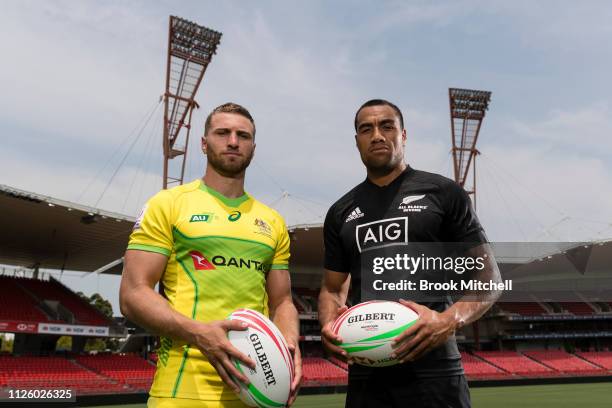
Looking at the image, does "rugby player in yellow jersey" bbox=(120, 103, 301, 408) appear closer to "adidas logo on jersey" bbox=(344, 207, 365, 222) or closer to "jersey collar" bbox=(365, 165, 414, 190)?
"adidas logo on jersey" bbox=(344, 207, 365, 222)

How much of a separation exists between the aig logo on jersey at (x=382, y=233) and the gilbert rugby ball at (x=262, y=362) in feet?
2.95

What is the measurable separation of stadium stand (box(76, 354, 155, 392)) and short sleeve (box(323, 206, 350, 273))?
23.5 metres

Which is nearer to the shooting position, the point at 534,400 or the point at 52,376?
the point at 52,376

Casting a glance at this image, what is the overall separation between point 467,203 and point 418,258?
50 cm

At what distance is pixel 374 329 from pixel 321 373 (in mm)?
31883

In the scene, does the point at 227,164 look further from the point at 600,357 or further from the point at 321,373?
the point at 600,357

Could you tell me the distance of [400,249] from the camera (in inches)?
126

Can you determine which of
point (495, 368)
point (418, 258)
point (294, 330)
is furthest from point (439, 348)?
point (495, 368)

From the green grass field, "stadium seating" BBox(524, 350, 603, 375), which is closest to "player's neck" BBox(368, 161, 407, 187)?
the green grass field

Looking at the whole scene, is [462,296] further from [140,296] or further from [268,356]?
[140,296]

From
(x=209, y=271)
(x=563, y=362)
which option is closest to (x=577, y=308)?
(x=563, y=362)

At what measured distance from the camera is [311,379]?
30.2m

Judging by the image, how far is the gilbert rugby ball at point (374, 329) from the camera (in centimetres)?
290

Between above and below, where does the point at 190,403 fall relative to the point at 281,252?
below
